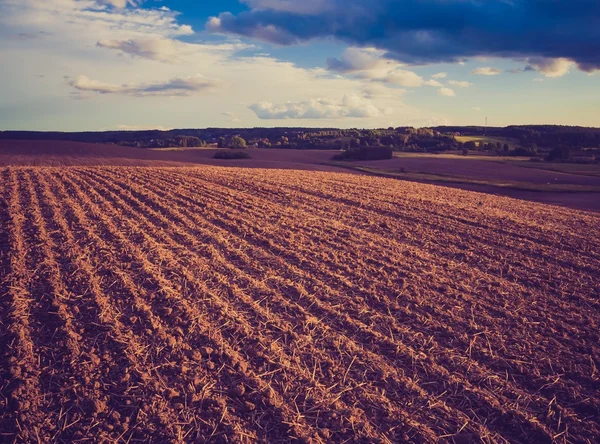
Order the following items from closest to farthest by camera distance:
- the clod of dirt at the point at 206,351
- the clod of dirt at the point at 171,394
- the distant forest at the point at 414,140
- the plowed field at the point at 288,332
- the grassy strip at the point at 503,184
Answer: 1. the plowed field at the point at 288,332
2. the clod of dirt at the point at 171,394
3. the clod of dirt at the point at 206,351
4. the grassy strip at the point at 503,184
5. the distant forest at the point at 414,140

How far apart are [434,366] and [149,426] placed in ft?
10.6

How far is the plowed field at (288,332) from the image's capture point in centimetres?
436

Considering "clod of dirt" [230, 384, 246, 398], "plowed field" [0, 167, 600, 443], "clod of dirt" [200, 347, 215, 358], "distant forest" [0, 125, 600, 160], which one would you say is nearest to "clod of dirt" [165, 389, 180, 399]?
"plowed field" [0, 167, 600, 443]

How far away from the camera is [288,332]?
594cm

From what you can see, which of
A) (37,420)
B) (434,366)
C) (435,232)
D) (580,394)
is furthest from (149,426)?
(435,232)

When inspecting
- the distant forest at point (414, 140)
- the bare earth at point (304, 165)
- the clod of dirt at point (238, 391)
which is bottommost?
the clod of dirt at point (238, 391)

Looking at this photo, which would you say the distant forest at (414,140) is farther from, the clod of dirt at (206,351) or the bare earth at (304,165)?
the clod of dirt at (206,351)

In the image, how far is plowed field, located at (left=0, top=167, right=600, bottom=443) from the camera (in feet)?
14.3

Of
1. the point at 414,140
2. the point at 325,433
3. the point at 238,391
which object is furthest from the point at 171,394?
the point at 414,140

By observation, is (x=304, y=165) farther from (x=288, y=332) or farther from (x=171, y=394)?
(x=171, y=394)

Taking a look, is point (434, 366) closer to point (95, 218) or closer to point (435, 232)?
point (435, 232)

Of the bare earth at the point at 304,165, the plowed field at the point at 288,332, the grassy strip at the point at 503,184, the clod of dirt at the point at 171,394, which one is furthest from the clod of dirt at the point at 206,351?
the grassy strip at the point at 503,184

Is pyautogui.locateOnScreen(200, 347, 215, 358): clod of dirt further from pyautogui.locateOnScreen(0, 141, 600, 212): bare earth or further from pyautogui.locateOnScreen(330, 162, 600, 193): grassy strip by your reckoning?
pyautogui.locateOnScreen(330, 162, 600, 193): grassy strip

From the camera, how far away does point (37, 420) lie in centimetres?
416
